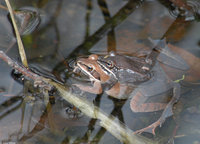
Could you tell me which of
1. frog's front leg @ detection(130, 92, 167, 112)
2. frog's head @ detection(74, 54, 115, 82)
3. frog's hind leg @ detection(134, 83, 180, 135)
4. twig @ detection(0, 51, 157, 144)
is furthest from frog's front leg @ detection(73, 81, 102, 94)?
frog's hind leg @ detection(134, 83, 180, 135)

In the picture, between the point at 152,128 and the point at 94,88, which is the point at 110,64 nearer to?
the point at 94,88

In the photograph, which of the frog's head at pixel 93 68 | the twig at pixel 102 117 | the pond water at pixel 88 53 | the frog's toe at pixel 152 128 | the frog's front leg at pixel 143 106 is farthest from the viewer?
the frog's head at pixel 93 68

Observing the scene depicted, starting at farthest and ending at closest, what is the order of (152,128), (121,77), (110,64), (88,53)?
1. (88,53)
2. (121,77)
3. (110,64)
4. (152,128)

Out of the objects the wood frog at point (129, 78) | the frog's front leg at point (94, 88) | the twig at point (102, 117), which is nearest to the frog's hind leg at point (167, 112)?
the wood frog at point (129, 78)

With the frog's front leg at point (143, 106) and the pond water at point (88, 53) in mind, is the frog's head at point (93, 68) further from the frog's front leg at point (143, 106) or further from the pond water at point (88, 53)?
the frog's front leg at point (143, 106)

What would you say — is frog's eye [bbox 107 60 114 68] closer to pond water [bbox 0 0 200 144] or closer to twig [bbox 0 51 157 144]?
pond water [bbox 0 0 200 144]

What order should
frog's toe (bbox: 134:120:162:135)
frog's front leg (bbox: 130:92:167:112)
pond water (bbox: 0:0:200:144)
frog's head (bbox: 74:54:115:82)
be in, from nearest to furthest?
pond water (bbox: 0:0:200:144) < frog's toe (bbox: 134:120:162:135) < frog's front leg (bbox: 130:92:167:112) < frog's head (bbox: 74:54:115:82)

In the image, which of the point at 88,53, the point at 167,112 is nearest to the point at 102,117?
the point at 167,112
